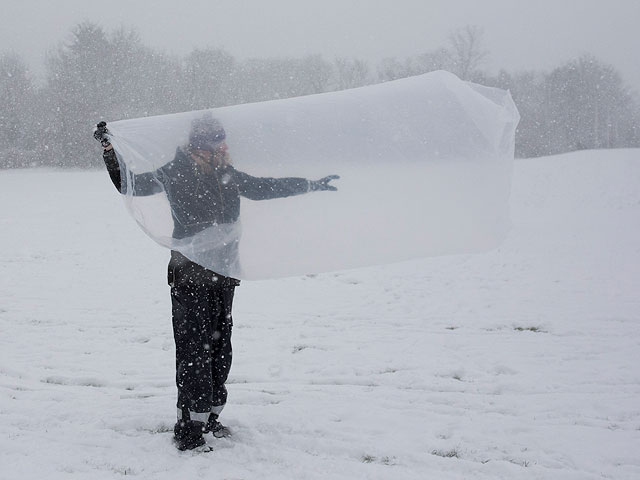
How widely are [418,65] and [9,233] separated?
182 ft

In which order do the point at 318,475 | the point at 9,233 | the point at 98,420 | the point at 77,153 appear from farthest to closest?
the point at 77,153
the point at 9,233
the point at 98,420
the point at 318,475

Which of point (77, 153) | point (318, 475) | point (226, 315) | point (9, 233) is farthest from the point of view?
point (77, 153)

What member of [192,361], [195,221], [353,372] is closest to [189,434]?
[192,361]

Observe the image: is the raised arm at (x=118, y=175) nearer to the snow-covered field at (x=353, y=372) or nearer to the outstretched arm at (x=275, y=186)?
the outstretched arm at (x=275, y=186)

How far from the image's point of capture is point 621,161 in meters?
26.2

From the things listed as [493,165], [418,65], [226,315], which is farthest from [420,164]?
[418,65]

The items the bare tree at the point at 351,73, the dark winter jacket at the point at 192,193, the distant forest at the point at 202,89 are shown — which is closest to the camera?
the dark winter jacket at the point at 192,193

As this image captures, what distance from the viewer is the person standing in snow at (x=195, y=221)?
3.59 metres

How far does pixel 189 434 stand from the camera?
364cm

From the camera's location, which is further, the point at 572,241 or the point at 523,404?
the point at 572,241

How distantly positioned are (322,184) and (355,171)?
0.95 feet

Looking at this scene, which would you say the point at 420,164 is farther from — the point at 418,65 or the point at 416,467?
the point at 418,65

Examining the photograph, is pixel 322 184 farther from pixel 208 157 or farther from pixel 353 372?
pixel 353 372

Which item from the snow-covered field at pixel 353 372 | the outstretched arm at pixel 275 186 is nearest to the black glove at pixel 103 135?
the outstretched arm at pixel 275 186
